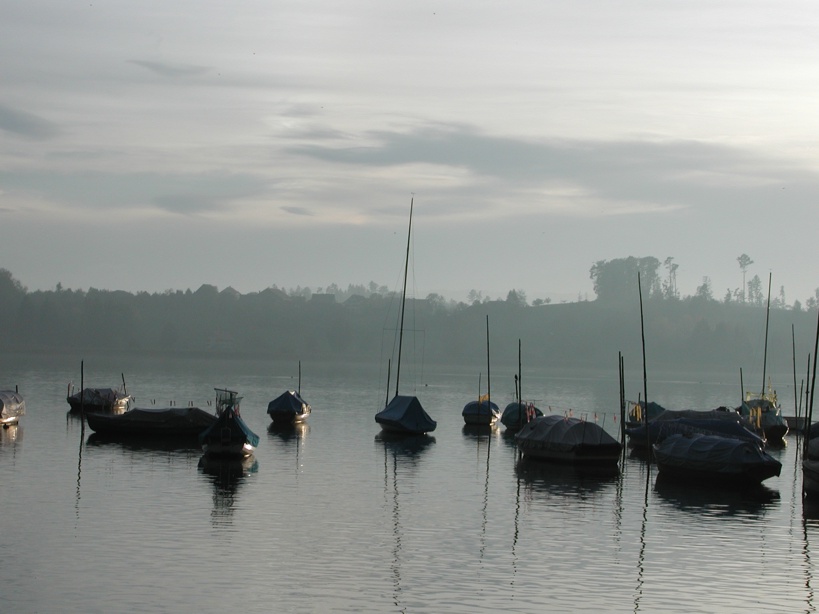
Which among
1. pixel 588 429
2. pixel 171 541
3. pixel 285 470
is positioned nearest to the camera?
pixel 171 541

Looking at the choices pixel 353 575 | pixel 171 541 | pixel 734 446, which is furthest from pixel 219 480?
pixel 734 446

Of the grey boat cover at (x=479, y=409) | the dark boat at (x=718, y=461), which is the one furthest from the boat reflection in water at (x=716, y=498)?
the grey boat cover at (x=479, y=409)

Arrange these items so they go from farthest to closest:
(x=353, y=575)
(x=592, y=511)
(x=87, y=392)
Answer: (x=87, y=392) → (x=592, y=511) → (x=353, y=575)

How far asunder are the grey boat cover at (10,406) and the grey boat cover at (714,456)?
4829 cm

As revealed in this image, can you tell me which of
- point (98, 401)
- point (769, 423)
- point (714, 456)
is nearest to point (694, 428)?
point (714, 456)

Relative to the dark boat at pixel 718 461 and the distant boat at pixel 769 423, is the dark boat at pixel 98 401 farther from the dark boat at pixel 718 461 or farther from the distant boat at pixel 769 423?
the distant boat at pixel 769 423

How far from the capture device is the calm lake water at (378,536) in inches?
1217

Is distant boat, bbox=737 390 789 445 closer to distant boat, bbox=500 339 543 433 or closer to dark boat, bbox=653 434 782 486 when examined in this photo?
distant boat, bbox=500 339 543 433

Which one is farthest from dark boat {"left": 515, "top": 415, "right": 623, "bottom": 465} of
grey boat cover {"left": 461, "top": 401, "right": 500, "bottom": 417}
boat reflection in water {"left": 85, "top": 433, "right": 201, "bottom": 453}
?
grey boat cover {"left": 461, "top": 401, "right": 500, "bottom": 417}

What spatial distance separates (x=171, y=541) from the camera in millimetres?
37312

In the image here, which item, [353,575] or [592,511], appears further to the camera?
[592,511]

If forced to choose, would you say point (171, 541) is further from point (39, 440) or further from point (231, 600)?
point (39, 440)

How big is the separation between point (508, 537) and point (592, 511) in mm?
8398

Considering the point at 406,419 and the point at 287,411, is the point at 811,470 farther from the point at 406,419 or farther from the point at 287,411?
the point at 287,411
